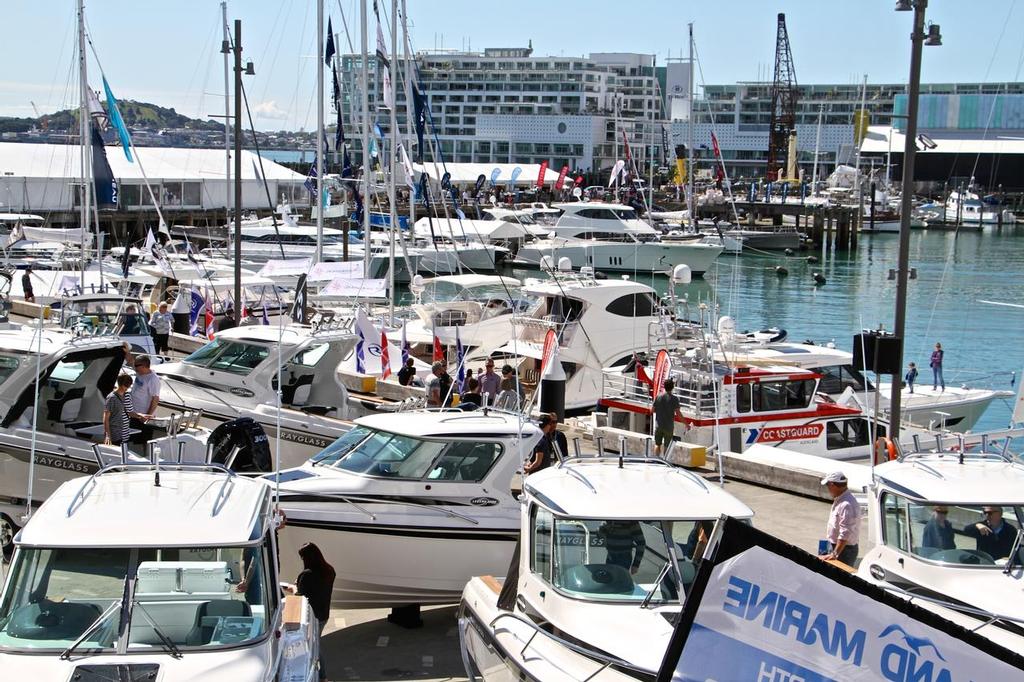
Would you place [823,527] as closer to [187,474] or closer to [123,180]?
[187,474]

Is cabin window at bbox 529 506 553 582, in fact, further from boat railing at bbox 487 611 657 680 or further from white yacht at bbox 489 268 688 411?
white yacht at bbox 489 268 688 411

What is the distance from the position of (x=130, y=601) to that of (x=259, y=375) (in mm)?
10004

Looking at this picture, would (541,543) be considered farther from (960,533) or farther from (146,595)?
(960,533)

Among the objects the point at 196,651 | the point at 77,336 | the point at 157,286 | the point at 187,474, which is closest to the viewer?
the point at 196,651

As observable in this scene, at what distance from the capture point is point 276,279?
4106cm

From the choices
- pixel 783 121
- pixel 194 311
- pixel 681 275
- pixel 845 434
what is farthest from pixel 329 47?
pixel 783 121

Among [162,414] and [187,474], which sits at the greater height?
[187,474]

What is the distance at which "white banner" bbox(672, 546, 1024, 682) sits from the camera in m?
3.76

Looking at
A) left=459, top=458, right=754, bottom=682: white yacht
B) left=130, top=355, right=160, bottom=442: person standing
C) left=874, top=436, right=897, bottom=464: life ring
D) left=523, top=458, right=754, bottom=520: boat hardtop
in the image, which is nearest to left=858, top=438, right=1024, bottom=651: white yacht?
left=523, top=458, right=754, bottom=520: boat hardtop

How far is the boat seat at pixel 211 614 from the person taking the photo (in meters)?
7.09

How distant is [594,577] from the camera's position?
8281 mm

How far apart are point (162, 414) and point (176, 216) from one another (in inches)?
2448

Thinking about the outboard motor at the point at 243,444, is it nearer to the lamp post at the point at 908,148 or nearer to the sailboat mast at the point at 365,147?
the lamp post at the point at 908,148

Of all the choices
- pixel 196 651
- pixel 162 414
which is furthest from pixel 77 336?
pixel 196 651
